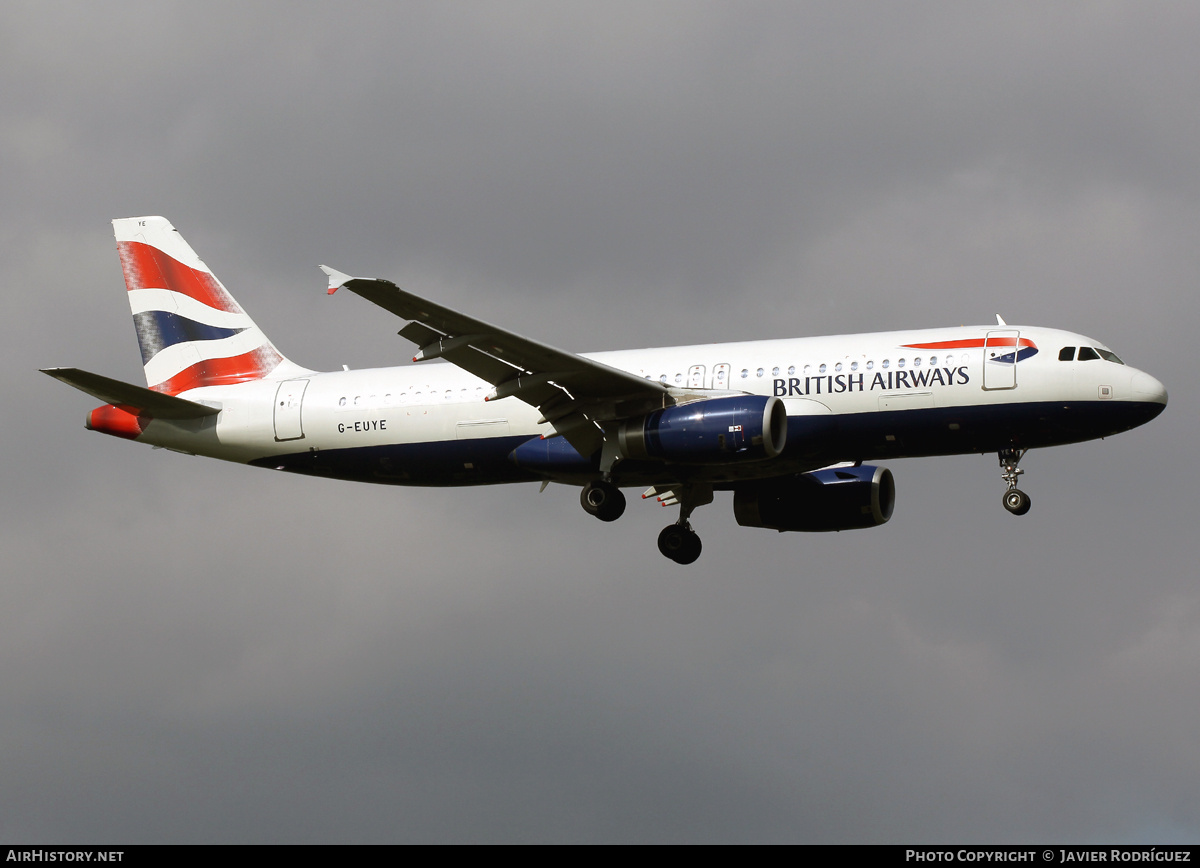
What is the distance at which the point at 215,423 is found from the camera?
146 ft

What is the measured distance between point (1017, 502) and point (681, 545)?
31.2 feet

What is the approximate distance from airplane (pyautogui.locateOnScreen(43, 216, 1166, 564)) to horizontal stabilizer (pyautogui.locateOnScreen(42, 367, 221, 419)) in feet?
0.23

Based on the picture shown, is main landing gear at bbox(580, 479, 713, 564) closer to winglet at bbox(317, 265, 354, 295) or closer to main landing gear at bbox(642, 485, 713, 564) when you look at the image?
main landing gear at bbox(642, 485, 713, 564)

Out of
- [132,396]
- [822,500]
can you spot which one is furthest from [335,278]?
[822,500]

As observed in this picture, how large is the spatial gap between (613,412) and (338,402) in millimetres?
8606

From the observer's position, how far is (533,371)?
3850 cm

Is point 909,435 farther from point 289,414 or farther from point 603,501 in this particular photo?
point 289,414

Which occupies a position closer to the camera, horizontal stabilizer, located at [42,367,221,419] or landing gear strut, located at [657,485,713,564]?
horizontal stabilizer, located at [42,367,221,419]

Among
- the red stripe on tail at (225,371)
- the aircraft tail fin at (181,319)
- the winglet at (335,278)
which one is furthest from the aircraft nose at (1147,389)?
the red stripe on tail at (225,371)

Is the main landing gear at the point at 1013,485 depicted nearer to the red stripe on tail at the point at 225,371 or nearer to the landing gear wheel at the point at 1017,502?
the landing gear wheel at the point at 1017,502

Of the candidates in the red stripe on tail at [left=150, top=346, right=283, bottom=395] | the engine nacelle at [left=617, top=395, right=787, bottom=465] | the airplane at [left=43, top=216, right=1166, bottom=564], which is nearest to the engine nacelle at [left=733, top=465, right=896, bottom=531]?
the airplane at [left=43, top=216, right=1166, bottom=564]

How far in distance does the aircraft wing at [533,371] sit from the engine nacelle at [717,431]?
37.5 inches

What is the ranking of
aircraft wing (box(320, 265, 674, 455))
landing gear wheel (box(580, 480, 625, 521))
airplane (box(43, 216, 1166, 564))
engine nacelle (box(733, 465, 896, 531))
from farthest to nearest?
engine nacelle (box(733, 465, 896, 531)) → landing gear wheel (box(580, 480, 625, 521)) → airplane (box(43, 216, 1166, 564)) → aircraft wing (box(320, 265, 674, 455))

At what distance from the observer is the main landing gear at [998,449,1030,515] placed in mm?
38906
